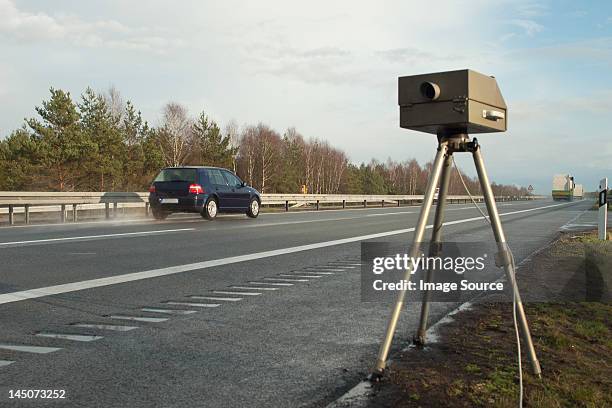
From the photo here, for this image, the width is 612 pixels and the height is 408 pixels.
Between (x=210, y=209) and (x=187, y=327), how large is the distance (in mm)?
13726

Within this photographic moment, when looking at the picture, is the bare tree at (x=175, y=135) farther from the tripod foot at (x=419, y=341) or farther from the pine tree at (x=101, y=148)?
the tripod foot at (x=419, y=341)

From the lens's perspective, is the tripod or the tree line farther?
the tree line

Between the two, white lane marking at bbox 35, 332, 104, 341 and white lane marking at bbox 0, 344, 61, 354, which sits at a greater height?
white lane marking at bbox 35, 332, 104, 341

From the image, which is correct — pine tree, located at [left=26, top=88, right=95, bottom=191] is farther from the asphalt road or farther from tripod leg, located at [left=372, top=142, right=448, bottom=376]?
tripod leg, located at [left=372, top=142, right=448, bottom=376]

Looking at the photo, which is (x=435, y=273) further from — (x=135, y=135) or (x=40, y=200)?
(x=135, y=135)

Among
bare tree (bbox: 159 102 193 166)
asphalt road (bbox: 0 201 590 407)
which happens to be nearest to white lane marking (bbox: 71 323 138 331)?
asphalt road (bbox: 0 201 590 407)

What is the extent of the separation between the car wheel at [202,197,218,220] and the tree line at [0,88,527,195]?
7.39 m

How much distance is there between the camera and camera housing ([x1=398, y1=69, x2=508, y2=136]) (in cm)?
A: 296

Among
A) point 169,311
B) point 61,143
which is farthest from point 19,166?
point 169,311

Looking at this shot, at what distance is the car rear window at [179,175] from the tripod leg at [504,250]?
48.4 feet

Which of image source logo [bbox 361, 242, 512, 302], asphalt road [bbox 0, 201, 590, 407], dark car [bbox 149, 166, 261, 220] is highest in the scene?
dark car [bbox 149, 166, 261, 220]

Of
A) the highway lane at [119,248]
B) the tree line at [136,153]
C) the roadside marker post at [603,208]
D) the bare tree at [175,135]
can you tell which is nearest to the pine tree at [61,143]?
the tree line at [136,153]

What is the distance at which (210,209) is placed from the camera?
1769cm

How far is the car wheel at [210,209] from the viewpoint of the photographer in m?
17.5
